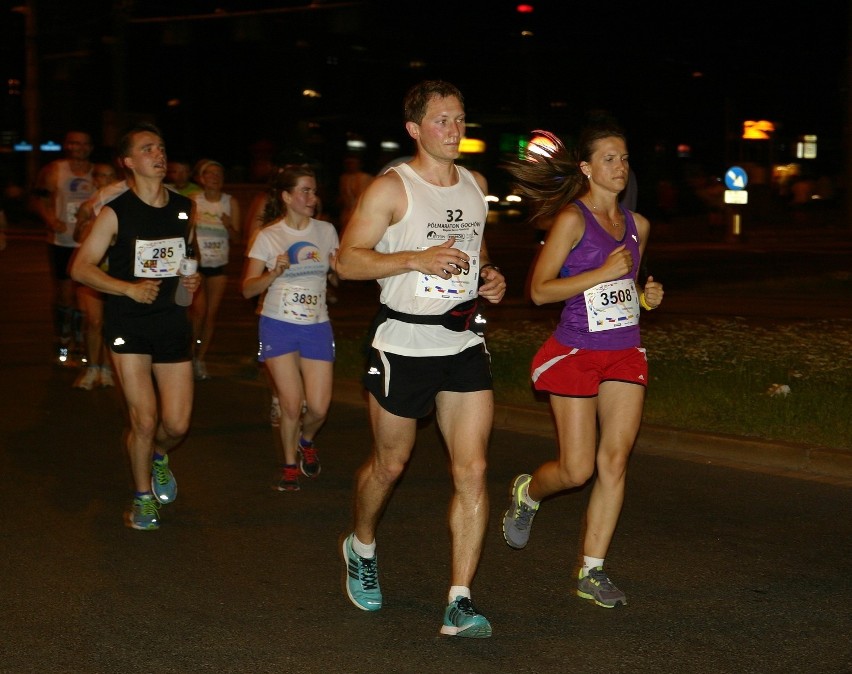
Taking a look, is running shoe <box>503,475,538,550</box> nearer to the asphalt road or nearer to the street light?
the asphalt road

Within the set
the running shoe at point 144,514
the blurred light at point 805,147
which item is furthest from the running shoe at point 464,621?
the blurred light at point 805,147

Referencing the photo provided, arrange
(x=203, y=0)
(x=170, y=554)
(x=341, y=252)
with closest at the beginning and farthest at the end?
1. (x=341, y=252)
2. (x=170, y=554)
3. (x=203, y=0)

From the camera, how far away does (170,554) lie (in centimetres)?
608

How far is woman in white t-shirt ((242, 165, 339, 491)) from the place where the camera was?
739cm

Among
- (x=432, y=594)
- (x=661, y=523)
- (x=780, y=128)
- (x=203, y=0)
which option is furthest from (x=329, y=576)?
(x=780, y=128)

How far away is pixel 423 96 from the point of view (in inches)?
192

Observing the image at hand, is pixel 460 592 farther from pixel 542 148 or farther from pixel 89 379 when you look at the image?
pixel 89 379

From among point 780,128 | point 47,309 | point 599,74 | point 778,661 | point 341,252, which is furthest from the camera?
point 780,128

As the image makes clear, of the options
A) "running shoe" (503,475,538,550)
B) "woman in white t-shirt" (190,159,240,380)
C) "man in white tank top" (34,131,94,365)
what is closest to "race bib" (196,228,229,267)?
"woman in white t-shirt" (190,159,240,380)

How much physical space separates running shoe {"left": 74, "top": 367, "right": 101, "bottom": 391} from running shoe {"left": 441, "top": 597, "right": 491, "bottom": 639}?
705cm

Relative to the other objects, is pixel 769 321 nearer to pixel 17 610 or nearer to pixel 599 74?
pixel 17 610

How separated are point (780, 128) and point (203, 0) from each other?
3135 centimetres

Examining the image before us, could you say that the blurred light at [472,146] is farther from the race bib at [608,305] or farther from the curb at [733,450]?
the race bib at [608,305]

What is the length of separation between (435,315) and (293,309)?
261 cm
